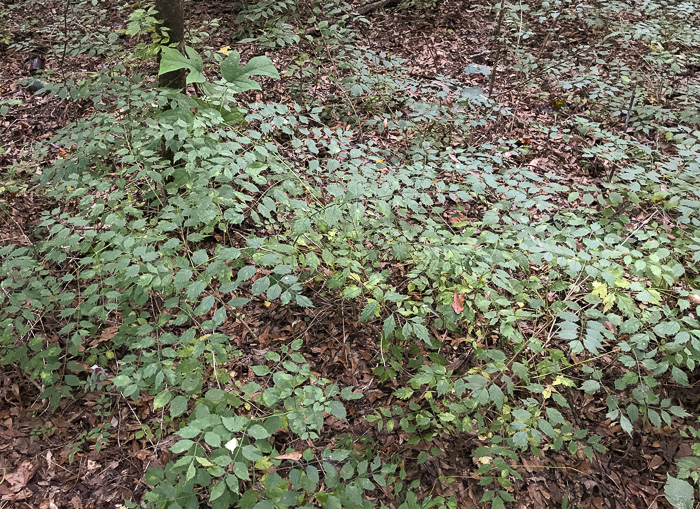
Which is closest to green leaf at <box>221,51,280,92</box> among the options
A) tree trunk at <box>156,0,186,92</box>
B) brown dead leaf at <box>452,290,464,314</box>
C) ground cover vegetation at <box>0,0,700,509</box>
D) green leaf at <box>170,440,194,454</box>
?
ground cover vegetation at <box>0,0,700,509</box>

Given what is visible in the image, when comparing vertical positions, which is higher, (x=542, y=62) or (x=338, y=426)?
(x=542, y=62)

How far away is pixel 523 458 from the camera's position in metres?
2.53

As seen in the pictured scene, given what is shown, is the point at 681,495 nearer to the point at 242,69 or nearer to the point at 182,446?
the point at 182,446

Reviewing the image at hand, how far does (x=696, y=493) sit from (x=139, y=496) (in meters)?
3.12

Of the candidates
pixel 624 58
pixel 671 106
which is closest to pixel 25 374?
pixel 671 106

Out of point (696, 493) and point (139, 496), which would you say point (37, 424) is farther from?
point (696, 493)

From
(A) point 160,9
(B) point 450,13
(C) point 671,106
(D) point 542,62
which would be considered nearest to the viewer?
(A) point 160,9

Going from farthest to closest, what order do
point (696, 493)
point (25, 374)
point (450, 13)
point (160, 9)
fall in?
point (450, 13) < point (160, 9) < point (25, 374) < point (696, 493)

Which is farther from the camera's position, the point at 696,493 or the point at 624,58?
the point at 624,58

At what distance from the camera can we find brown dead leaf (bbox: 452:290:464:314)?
2.44m

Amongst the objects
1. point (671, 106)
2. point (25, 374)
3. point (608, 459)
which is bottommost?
point (608, 459)

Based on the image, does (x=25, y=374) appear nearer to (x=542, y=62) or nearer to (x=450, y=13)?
(x=542, y=62)

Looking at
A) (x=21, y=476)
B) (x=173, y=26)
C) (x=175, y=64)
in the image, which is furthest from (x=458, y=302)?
(x=173, y=26)

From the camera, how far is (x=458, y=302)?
→ 247cm
